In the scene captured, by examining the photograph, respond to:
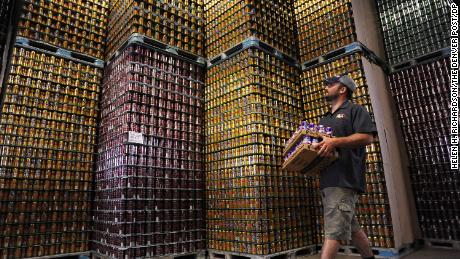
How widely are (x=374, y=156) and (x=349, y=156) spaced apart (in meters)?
2.42

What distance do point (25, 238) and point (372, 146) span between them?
613 centimetres

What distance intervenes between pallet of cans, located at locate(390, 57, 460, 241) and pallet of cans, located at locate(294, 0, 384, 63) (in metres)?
1.00

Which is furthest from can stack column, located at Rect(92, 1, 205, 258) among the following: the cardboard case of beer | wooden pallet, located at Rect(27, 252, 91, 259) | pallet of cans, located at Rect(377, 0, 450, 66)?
pallet of cans, located at Rect(377, 0, 450, 66)

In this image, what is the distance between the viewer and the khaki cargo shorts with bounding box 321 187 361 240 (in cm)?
306

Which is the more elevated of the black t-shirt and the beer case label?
the beer case label

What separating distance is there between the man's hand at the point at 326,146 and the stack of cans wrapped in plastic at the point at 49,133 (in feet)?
15.4

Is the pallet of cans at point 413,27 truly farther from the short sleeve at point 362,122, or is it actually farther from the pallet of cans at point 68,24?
the pallet of cans at point 68,24

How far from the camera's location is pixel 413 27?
6.99 metres

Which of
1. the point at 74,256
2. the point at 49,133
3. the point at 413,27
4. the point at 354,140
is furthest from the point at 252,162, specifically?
the point at 413,27

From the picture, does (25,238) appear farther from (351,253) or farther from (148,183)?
(351,253)

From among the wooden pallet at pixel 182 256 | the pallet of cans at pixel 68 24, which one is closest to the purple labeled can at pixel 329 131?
the wooden pallet at pixel 182 256

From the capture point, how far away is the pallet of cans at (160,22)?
5.82 metres

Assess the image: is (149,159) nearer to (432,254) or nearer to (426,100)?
(432,254)

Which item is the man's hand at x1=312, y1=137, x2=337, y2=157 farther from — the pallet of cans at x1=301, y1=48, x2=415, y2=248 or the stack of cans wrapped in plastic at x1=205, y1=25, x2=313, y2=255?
the pallet of cans at x1=301, y1=48, x2=415, y2=248
